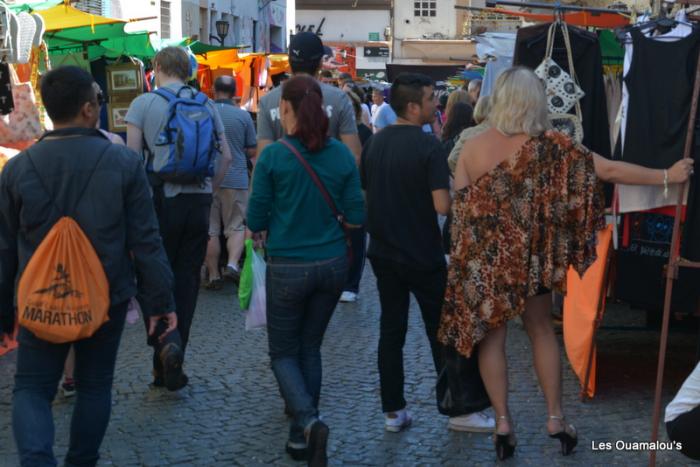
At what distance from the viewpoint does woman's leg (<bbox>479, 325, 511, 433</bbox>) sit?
18.2 feet

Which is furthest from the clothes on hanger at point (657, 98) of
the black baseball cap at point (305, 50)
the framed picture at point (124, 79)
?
the framed picture at point (124, 79)

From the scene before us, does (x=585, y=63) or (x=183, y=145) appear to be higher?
(x=585, y=63)

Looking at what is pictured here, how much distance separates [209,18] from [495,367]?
30944mm

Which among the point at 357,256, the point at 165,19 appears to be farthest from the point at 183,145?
the point at 165,19

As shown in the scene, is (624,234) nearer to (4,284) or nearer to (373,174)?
(373,174)

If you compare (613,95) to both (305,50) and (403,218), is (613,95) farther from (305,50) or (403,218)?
(403,218)

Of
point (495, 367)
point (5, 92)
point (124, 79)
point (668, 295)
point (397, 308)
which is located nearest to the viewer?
point (668, 295)

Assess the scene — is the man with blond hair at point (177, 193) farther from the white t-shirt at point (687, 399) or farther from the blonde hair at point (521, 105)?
the white t-shirt at point (687, 399)

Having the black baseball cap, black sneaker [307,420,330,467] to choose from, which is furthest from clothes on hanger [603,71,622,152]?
black sneaker [307,420,330,467]

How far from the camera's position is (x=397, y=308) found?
5.95 metres

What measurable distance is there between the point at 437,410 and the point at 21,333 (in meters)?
2.68

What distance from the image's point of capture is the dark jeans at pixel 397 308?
5.84 m

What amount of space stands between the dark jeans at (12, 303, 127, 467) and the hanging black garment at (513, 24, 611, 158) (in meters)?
3.45

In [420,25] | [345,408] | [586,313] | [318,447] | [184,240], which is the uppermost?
[184,240]
